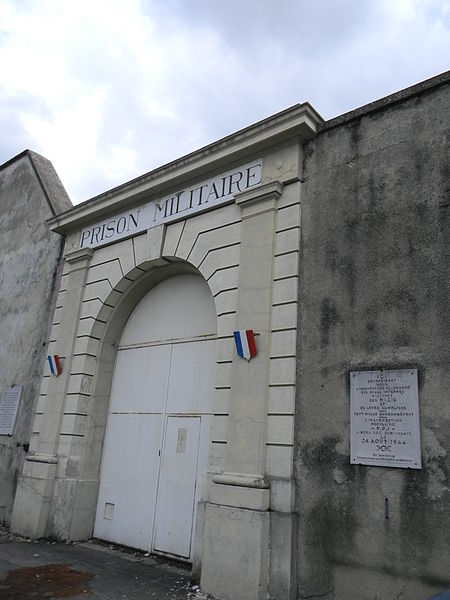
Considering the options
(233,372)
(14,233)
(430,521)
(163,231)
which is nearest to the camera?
(430,521)

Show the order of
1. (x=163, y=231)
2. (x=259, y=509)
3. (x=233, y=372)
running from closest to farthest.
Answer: (x=259, y=509) < (x=233, y=372) < (x=163, y=231)

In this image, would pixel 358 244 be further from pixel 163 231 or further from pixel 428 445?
pixel 163 231

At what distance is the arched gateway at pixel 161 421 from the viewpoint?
710cm

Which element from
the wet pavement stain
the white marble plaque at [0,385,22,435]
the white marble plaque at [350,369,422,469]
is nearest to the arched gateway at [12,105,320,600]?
the white marble plaque at [350,369,422,469]

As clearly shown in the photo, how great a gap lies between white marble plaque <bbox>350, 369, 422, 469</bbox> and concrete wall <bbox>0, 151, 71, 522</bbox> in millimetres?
6361

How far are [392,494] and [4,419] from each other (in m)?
7.70

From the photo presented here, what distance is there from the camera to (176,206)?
798cm

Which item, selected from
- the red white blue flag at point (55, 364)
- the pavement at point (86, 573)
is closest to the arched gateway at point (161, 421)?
the pavement at point (86, 573)

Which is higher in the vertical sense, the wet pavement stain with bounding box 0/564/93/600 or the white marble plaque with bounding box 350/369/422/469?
the white marble plaque with bounding box 350/369/422/469

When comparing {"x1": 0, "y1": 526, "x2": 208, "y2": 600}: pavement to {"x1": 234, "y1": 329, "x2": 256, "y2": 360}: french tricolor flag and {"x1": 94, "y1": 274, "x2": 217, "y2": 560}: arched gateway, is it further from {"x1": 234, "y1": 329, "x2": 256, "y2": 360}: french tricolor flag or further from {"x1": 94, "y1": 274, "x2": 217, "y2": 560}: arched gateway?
{"x1": 234, "y1": 329, "x2": 256, "y2": 360}: french tricolor flag

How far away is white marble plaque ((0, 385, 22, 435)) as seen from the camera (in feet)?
31.5

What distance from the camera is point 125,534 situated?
757 cm

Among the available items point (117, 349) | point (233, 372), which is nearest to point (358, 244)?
point (233, 372)

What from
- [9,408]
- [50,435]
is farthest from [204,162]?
[9,408]
